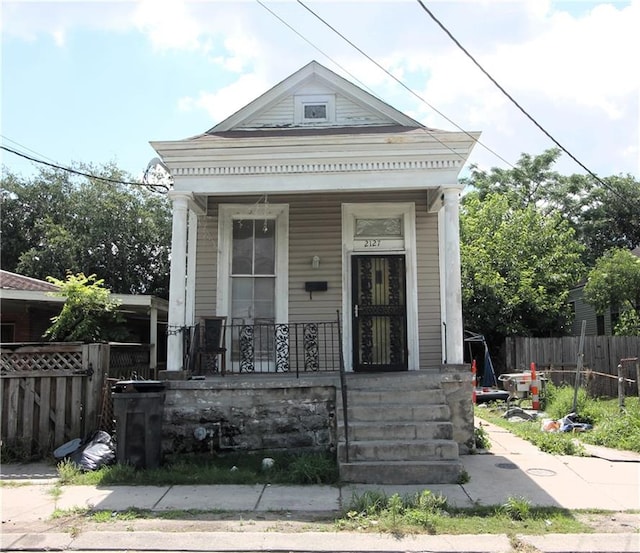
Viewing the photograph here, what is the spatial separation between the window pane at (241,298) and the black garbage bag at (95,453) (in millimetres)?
2815

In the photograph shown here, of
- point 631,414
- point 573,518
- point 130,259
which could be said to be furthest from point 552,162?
point 573,518

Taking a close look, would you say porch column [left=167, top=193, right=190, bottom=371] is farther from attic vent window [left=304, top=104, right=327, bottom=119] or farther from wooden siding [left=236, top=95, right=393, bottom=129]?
attic vent window [left=304, top=104, right=327, bottom=119]

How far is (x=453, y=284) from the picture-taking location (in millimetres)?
7379

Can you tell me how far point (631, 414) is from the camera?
806 cm

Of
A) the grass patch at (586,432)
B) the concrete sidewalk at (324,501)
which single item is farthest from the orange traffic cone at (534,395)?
the concrete sidewalk at (324,501)

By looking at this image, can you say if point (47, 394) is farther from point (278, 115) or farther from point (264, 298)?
point (278, 115)

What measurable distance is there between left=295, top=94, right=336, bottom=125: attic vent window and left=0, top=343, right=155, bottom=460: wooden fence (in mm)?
4956

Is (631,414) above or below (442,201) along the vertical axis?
below

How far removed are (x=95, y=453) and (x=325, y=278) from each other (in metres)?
4.17

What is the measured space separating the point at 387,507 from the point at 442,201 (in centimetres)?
476

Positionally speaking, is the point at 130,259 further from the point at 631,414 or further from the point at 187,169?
the point at 631,414

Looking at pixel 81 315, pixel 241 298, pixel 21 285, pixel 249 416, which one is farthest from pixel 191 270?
pixel 21 285

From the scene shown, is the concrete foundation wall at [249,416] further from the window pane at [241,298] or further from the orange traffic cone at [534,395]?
the orange traffic cone at [534,395]

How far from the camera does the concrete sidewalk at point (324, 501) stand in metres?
4.13
